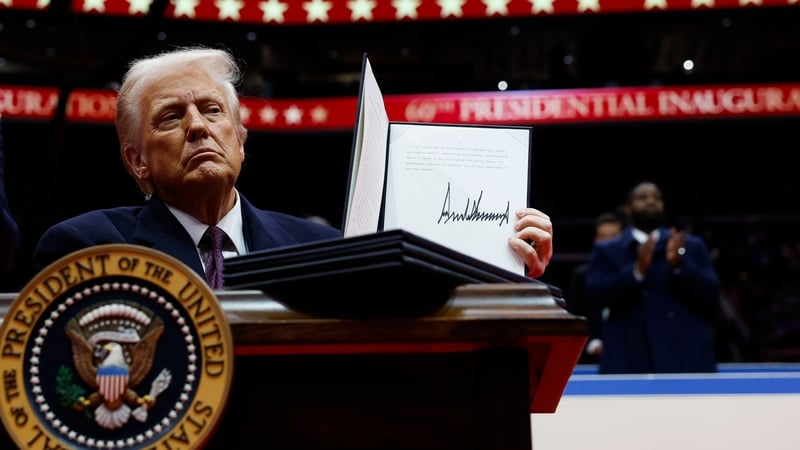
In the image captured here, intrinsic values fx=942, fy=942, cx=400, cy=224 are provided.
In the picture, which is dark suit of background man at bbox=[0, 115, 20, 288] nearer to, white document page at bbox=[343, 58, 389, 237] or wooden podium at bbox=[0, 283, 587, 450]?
white document page at bbox=[343, 58, 389, 237]

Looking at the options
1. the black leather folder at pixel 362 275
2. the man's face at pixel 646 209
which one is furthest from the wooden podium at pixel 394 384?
the man's face at pixel 646 209

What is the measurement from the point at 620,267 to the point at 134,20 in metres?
6.52

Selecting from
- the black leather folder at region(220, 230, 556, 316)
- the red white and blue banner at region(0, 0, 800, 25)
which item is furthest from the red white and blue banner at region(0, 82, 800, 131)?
the black leather folder at region(220, 230, 556, 316)

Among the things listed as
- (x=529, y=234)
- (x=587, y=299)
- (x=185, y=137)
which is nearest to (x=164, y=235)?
(x=185, y=137)

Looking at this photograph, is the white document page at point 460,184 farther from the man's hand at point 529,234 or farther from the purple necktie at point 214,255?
the purple necktie at point 214,255

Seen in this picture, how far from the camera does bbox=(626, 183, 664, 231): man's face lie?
3.95 metres

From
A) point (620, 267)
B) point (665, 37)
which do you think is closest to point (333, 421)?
point (620, 267)

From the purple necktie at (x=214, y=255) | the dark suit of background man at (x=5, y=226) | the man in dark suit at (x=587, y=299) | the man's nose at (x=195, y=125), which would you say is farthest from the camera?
the man in dark suit at (x=587, y=299)

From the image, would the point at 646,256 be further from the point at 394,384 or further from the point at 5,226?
the point at 394,384

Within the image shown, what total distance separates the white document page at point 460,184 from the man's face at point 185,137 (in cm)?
32

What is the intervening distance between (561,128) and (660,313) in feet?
19.1

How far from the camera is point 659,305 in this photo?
3631 mm

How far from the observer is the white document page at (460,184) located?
3.41 feet

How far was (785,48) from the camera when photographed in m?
9.53
